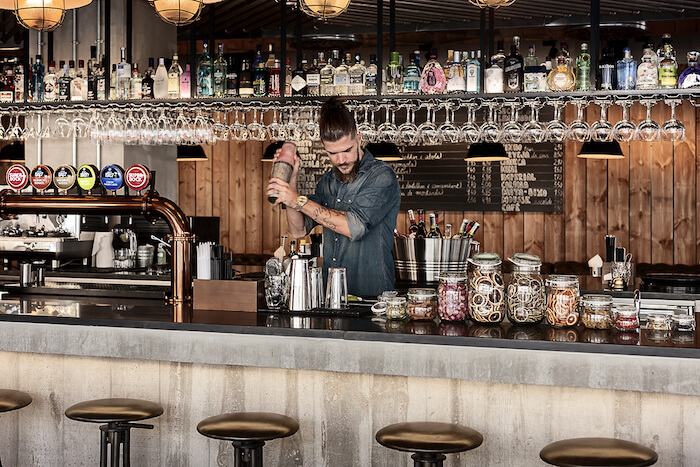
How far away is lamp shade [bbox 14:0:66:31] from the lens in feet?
11.6

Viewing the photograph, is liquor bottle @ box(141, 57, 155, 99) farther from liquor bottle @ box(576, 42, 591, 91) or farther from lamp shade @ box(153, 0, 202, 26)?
liquor bottle @ box(576, 42, 591, 91)

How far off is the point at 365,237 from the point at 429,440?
4.65 feet

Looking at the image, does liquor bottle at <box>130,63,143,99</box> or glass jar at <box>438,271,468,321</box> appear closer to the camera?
glass jar at <box>438,271,468,321</box>

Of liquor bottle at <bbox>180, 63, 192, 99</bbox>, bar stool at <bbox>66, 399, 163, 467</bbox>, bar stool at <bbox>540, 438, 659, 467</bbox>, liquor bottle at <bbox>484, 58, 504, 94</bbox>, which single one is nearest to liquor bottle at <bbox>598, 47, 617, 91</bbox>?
liquor bottle at <bbox>484, 58, 504, 94</bbox>

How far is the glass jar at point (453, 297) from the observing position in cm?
251

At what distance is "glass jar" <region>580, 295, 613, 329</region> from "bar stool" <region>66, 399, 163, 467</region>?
4.48 feet

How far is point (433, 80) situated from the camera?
14.2ft

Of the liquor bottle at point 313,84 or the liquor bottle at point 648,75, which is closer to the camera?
the liquor bottle at point 648,75

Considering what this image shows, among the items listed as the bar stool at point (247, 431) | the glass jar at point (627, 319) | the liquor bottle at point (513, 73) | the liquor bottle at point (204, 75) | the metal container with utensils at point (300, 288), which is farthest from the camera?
the liquor bottle at point (204, 75)

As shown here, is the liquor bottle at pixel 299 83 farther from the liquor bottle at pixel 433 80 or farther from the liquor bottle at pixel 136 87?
the liquor bottle at pixel 136 87

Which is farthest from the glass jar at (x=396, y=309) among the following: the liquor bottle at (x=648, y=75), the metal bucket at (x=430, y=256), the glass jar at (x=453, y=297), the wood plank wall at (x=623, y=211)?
the wood plank wall at (x=623, y=211)

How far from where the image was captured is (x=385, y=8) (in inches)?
221

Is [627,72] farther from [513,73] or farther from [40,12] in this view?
[40,12]

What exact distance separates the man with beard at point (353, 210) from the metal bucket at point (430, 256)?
33 cm
